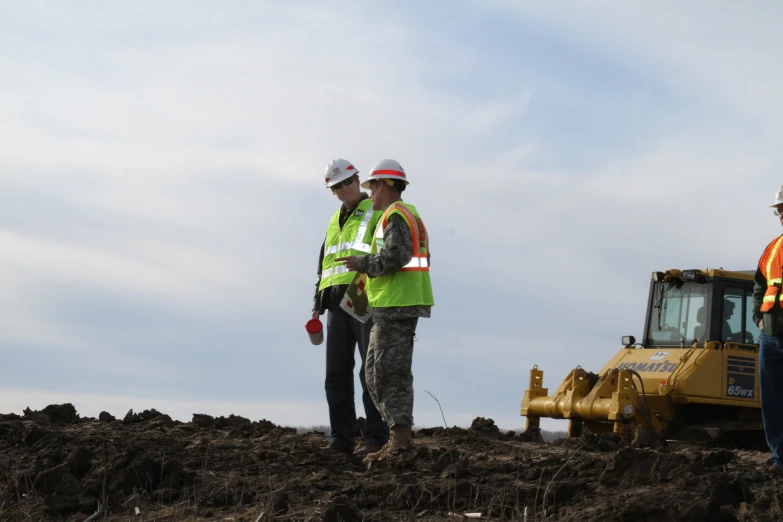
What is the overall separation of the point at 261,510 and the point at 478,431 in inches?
Answer: 273

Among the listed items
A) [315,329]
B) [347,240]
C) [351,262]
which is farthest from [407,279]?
[315,329]

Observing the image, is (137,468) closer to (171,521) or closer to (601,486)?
(171,521)

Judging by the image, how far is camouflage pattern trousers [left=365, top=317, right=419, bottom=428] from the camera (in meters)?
7.55

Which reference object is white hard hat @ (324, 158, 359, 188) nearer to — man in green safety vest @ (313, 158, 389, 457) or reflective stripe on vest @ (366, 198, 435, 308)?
man in green safety vest @ (313, 158, 389, 457)

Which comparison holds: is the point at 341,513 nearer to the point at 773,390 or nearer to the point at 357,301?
the point at 357,301

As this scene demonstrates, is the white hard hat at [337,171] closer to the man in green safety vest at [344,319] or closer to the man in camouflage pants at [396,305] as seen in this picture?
the man in green safety vest at [344,319]

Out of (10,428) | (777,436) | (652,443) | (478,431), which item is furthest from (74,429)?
(777,436)

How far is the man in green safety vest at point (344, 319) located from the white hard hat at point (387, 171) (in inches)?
21.8

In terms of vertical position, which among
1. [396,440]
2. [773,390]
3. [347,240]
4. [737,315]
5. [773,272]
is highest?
[737,315]

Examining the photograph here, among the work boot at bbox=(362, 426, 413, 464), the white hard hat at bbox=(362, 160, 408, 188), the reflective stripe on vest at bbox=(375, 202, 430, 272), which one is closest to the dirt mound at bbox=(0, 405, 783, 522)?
the work boot at bbox=(362, 426, 413, 464)

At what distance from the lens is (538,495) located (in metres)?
6.08

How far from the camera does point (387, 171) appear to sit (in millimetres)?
7812

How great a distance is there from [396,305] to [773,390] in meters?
2.77

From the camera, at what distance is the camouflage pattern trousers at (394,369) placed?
755 centimetres
